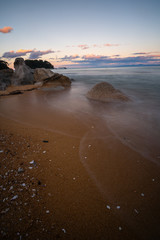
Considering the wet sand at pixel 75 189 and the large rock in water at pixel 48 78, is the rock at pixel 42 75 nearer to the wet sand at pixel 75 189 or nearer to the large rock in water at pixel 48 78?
the large rock in water at pixel 48 78

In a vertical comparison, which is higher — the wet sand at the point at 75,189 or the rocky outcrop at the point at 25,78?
the rocky outcrop at the point at 25,78

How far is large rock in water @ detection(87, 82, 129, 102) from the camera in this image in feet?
38.1

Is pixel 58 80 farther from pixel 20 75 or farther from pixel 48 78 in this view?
pixel 20 75

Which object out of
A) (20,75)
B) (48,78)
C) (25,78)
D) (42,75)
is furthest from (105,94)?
(20,75)

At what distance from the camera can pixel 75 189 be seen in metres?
2.88

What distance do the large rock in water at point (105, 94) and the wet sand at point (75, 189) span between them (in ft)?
24.5

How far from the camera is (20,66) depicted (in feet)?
65.6

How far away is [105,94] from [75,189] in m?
10.4

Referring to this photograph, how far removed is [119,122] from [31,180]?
5.19 m

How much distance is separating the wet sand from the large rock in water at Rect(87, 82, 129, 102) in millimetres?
7473

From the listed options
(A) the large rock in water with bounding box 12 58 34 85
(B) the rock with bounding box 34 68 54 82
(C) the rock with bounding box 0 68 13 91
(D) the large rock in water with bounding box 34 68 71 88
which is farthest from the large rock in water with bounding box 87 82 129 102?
(C) the rock with bounding box 0 68 13 91

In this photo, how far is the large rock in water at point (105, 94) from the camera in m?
11.6

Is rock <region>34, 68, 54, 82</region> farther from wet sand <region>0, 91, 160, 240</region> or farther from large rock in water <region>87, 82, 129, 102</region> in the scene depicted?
wet sand <region>0, 91, 160, 240</region>

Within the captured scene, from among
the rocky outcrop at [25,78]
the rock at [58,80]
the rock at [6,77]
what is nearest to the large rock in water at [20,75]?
the rocky outcrop at [25,78]
